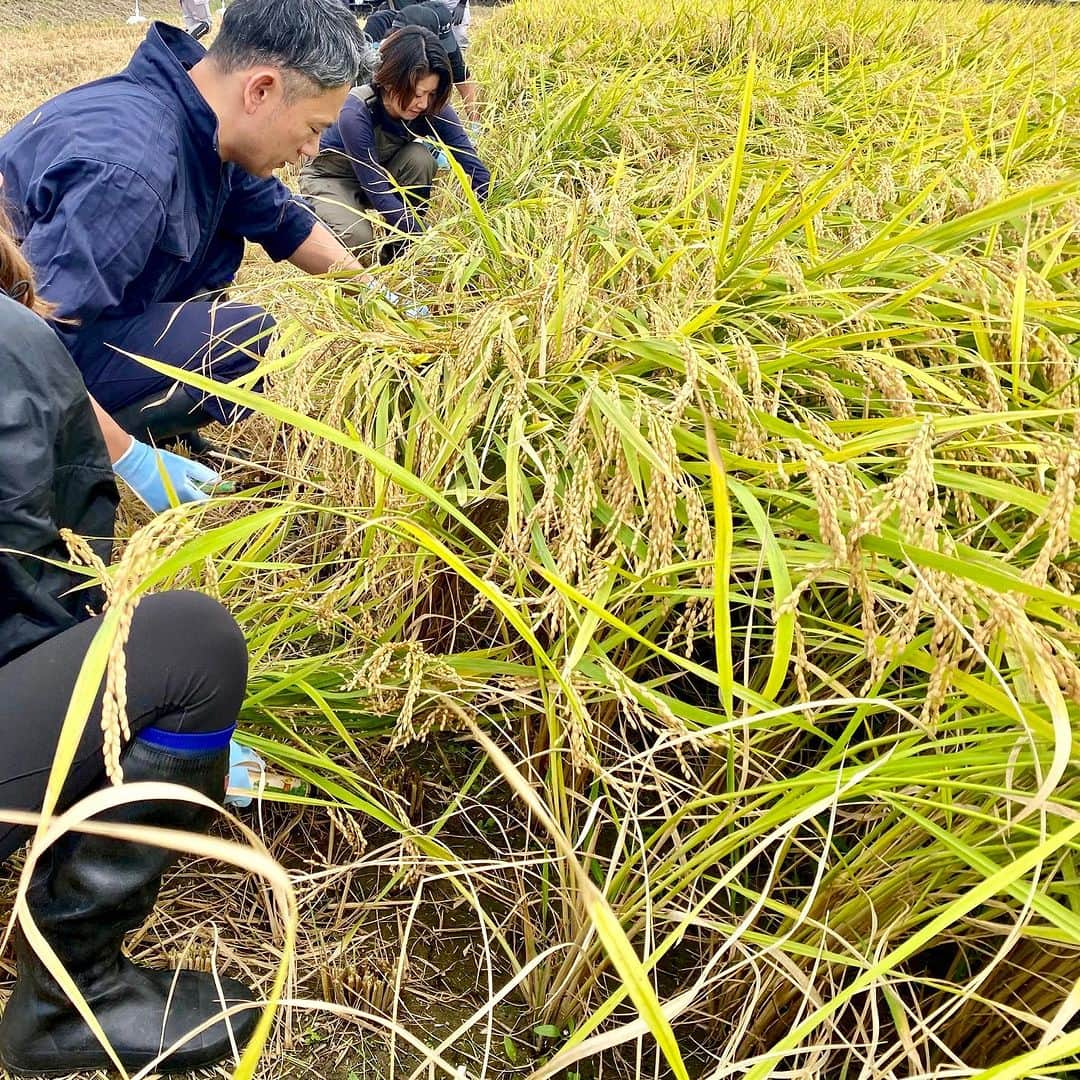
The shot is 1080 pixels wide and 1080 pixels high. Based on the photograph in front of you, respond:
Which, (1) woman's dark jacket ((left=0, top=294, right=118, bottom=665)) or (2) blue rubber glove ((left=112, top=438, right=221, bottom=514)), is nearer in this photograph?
(1) woman's dark jacket ((left=0, top=294, right=118, bottom=665))

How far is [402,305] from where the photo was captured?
1.71m

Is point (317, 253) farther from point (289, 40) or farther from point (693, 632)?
point (693, 632)

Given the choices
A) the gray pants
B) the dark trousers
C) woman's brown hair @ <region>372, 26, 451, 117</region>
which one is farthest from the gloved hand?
woman's brown hair @ <region>372, 26, 451, 117</region>

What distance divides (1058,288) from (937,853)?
127 cm

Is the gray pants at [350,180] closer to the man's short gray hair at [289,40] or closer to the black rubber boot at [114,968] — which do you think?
the man's short gray hair at [289,40]

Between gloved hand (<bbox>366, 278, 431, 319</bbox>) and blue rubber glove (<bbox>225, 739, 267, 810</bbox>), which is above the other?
gloved hand (<bbox>366, 278, 431, 319</bbox>)

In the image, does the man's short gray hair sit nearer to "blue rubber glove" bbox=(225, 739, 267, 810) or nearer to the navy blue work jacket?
the navy blue work jacket

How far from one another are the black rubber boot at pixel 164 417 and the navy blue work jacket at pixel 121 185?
0.18 metres

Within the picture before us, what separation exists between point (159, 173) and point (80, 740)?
135 centimetres

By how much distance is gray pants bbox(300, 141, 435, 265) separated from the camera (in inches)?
129

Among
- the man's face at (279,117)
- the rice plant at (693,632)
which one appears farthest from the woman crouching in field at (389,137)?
the rice plant at (693,632)

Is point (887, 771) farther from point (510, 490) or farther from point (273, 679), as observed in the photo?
point (273, 679)

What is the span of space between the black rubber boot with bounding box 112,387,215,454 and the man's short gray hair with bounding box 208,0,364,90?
30.5 inches

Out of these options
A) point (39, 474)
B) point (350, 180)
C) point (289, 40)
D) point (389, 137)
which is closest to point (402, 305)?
point (289, 40)
